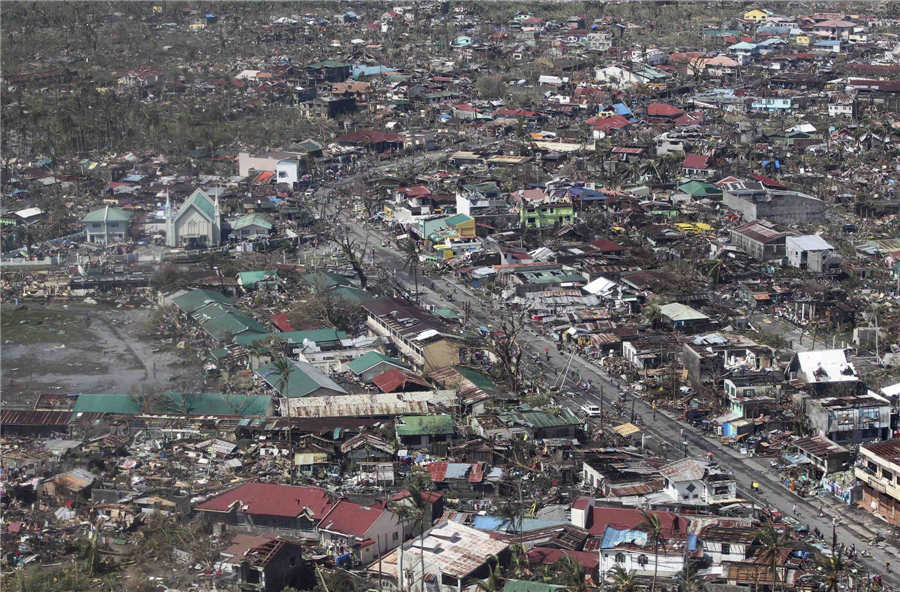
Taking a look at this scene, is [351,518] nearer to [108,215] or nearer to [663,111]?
[108,215]

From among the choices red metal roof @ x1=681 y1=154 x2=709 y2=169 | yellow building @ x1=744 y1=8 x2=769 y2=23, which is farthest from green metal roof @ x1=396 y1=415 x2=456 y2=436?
yellow building @ x1=744 y1=8 x2=769 y2=23

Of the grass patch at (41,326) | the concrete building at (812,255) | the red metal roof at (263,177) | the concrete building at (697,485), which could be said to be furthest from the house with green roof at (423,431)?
the red metal roof at (263,177)

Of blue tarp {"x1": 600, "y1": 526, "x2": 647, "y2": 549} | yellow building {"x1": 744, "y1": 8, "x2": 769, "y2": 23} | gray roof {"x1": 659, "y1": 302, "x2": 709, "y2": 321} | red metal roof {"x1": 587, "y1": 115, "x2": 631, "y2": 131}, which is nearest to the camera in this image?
blue tarp {"x1": 600, "y1": 526, "x2": 647, "y2": 549}

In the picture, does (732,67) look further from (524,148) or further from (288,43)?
(288,43)

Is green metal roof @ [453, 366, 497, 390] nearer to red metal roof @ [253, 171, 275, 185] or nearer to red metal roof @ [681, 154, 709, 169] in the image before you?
red metal roof @ [681, 154, 709, 169]

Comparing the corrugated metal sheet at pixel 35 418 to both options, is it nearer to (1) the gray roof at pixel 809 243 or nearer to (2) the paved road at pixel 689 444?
(2) the paved road at pixel 689 444

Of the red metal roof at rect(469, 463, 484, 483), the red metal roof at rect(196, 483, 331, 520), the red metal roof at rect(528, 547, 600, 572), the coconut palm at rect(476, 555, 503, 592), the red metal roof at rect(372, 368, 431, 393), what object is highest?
the coconut palm at rect(476, 555, 503, 592)
